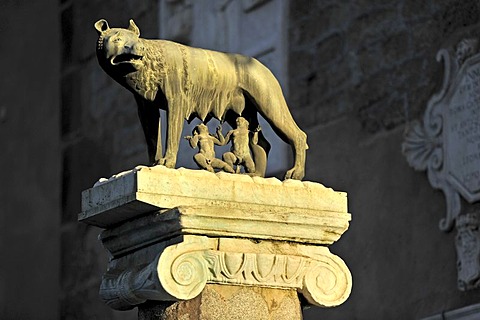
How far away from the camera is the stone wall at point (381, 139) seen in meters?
6.91

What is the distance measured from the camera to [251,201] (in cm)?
417

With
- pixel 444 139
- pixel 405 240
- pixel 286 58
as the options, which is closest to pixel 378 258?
pixel 405 240

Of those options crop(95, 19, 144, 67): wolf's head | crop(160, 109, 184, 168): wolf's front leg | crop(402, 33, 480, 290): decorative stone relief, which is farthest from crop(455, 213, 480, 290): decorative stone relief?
crop(95, 19, 144, 67): wolf's head

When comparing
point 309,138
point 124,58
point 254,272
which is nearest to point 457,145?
point 309,138

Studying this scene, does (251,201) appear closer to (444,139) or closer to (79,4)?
(444,139)

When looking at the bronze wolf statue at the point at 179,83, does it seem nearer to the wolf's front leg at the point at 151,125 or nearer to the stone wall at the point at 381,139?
the wolf's front leg at the point at 151,125

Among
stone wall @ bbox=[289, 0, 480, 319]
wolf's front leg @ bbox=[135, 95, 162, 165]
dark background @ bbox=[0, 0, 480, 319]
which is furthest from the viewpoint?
dark background @ bbox=[0, 0, 480, 319]

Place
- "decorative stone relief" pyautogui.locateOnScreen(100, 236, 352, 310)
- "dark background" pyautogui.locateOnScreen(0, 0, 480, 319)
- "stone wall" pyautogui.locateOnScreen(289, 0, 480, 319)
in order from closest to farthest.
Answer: "decorative stone relief" pyautogui.locateOnScreen(100, 236, 352, 310) → "stone wall" pyautogui.locateOnScreen(289, 0, 480, 319) → "dark background" pyautogui.locateOnScreen(0, 0, 480, 319)

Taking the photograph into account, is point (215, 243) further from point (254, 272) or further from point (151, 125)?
point (151, 125)

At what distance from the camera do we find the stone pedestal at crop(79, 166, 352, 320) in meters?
4.07

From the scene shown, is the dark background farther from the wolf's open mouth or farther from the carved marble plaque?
the wolf's open mouth

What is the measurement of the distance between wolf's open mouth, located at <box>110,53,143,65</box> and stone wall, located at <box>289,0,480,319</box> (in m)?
2.62

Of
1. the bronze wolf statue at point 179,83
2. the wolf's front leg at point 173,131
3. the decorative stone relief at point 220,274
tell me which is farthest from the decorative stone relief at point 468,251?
the wolf's front leg at point 173,131

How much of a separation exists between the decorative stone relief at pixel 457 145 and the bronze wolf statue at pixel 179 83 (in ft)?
7.05
